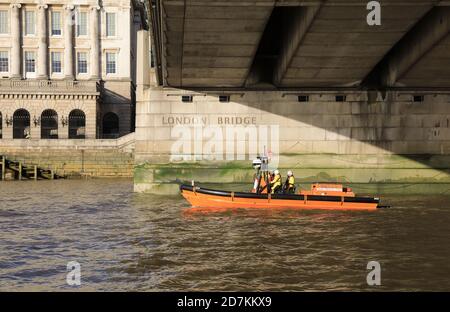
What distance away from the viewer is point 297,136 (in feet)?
95.6

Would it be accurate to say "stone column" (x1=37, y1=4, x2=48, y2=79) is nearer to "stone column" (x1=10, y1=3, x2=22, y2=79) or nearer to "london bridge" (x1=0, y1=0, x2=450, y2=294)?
"stone column" (x1=10, y1=3, x2=22, y2=79)

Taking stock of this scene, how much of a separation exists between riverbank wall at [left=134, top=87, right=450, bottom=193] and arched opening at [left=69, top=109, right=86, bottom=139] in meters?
37.2

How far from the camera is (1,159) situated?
50.3m

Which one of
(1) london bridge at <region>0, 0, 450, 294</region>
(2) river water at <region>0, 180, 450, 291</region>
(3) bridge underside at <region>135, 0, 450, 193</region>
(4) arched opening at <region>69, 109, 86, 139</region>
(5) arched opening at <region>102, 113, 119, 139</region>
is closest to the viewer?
(2) river water at <region>0, 180, 450, 291</region>

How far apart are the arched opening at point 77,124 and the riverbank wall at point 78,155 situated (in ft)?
36.6

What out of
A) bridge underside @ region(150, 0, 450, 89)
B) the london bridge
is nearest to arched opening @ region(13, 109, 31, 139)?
the london bridge

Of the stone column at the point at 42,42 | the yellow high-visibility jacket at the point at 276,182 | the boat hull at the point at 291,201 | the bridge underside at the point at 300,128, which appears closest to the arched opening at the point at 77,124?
the stone column at the point at 42,42

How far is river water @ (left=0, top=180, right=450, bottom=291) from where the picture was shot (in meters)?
12.1

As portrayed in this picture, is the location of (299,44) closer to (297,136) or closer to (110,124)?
(297,136)

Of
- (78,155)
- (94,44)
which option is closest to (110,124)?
(94,44)
